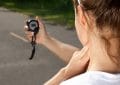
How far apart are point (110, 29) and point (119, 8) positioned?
0.07 meters

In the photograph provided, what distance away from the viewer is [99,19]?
1429 millimetres

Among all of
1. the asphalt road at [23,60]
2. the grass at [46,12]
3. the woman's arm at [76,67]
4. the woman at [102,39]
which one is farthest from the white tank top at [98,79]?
the grass at [46,12]

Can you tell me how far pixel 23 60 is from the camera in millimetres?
9516

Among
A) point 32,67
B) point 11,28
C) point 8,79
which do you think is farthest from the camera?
point 11,28

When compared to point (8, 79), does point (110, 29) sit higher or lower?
higher

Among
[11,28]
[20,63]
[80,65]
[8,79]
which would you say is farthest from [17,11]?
[80,65]

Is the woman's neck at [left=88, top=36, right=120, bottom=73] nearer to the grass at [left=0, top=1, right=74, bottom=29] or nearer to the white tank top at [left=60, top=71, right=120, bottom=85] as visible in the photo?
the white tank top at [left=60, top=71, right=120, bottom=85]

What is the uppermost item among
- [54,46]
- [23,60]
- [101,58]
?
[101,58]

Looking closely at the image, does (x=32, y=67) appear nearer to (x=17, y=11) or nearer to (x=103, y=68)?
(x=103, y=68)

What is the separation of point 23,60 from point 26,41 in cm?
213

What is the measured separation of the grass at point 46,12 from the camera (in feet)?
49.6

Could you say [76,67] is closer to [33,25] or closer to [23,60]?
[33,25]

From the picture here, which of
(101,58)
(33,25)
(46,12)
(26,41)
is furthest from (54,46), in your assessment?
(46,12)

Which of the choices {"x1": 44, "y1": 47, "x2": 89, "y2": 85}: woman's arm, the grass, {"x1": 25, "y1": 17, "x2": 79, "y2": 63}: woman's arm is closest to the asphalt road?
the grass
